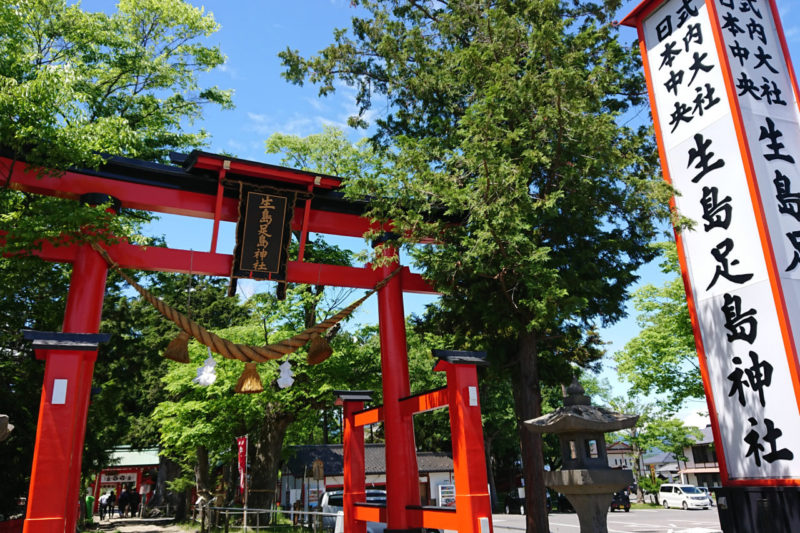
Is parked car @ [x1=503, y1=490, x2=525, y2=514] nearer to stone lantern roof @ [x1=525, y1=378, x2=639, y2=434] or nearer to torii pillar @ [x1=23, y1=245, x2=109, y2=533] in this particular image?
stone lantern roof @ [x1=525, y1=378, x2=639, y2=434]

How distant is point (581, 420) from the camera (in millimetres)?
7410

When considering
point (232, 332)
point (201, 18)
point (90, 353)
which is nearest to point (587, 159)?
point (90, 353)

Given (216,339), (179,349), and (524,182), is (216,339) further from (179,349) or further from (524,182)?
(524,182)

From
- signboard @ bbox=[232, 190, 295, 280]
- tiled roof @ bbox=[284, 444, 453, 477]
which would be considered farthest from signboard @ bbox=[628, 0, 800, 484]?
tiled roof @ bbox=[284, 444, 453, 477]

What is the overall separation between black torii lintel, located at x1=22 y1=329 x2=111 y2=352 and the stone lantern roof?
622cm

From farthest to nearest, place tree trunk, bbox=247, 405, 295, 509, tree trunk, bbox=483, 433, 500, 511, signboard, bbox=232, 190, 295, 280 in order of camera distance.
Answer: tree trunk, bbox=483, 433, 500, 511 → tree trunk, bbox=247, 405, 295, 509 → signboard, bbox=232, 190, 295, 280

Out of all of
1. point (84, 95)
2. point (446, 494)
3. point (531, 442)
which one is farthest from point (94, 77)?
point (446, 494)

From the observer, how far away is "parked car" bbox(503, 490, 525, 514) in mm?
28953

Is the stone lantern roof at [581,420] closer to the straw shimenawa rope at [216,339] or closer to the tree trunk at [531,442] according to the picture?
the tree trunk at [531,442]

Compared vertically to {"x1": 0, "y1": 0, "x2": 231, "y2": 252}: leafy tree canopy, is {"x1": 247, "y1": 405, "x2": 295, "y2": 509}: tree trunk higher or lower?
lower

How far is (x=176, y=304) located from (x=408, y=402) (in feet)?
63.1

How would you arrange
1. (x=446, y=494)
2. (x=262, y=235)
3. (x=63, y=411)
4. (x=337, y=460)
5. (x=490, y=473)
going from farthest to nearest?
(x=490, y=473), (x=337, y=460), (x=446, y=494), (x=262, y=235), (x=63, y=411)

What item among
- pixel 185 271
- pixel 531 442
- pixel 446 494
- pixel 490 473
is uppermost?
pixel 185 271

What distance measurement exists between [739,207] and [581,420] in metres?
4.17
